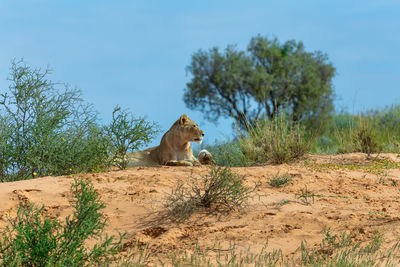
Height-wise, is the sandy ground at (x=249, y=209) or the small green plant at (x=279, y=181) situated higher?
the small green plant at (x=279, y=181)

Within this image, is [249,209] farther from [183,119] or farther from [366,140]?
[366,140]

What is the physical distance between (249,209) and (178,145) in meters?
4.21

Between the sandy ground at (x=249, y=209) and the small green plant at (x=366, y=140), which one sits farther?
the small green plant at (x=366, y=140)

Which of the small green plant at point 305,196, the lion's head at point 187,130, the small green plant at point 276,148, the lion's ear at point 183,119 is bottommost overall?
the small green plant at point 305,196

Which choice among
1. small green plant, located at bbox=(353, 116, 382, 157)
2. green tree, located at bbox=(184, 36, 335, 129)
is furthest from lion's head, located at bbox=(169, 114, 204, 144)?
green tree, located at bbox=(184, 36, 335, 129)

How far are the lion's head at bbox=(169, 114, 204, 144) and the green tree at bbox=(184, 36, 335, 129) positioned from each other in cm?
1867

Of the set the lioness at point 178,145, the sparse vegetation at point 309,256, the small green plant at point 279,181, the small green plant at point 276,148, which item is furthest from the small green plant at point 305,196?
the small green plant at point 276,148

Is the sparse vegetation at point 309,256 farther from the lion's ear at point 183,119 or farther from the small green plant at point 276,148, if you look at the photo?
the small green plant at point 276,148

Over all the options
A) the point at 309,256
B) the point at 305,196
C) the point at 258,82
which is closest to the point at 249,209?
the point at 305,196

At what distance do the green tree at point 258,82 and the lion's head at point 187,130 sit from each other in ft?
61.2

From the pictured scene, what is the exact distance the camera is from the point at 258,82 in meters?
28.8

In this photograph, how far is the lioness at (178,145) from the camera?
10250mm

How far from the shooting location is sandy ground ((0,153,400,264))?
5.63 m

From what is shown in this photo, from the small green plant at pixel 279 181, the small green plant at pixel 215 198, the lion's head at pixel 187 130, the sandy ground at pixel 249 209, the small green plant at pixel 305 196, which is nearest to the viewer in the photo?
the sandy ground at pixel 249 209
